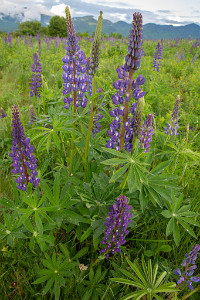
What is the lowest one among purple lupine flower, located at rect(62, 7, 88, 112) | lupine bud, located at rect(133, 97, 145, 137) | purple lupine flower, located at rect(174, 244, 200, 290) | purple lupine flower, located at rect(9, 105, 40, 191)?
purple lupine flower, located at rect(174, 244, 200, 290)

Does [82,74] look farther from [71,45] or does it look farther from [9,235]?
[9,235]

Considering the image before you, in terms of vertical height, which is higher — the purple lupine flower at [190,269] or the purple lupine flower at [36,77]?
the purple lupine flower at [36,77]

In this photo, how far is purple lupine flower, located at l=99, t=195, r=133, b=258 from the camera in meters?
1.28

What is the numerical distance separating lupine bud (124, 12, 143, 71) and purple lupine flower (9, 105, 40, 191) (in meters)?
0.78

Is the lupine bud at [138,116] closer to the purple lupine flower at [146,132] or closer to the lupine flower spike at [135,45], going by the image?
the lupine flower spike at [135,45]

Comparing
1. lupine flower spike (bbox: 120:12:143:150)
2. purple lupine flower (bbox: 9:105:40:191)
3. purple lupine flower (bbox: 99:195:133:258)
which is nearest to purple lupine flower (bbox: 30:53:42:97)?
purple lupine flower (bbox: 9:105:40:191)

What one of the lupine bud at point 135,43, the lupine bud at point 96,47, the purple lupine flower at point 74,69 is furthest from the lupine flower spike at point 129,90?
the purple lupine flower at point 74,69

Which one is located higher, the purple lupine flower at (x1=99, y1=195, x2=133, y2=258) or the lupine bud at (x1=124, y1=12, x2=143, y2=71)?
the lupine bud at (x1=124, y1=12, x2=143, y2=71)

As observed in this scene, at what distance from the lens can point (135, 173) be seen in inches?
46.5

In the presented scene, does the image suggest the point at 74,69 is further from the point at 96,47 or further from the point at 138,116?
the point at 138,116

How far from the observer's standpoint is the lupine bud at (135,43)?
1136 millimetres

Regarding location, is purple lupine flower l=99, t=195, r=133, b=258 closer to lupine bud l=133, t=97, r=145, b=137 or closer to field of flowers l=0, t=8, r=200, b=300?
field of flowers l=0, t=8, r=200, b=300

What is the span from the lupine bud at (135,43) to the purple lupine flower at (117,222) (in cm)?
77

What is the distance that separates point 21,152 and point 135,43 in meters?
1.02
